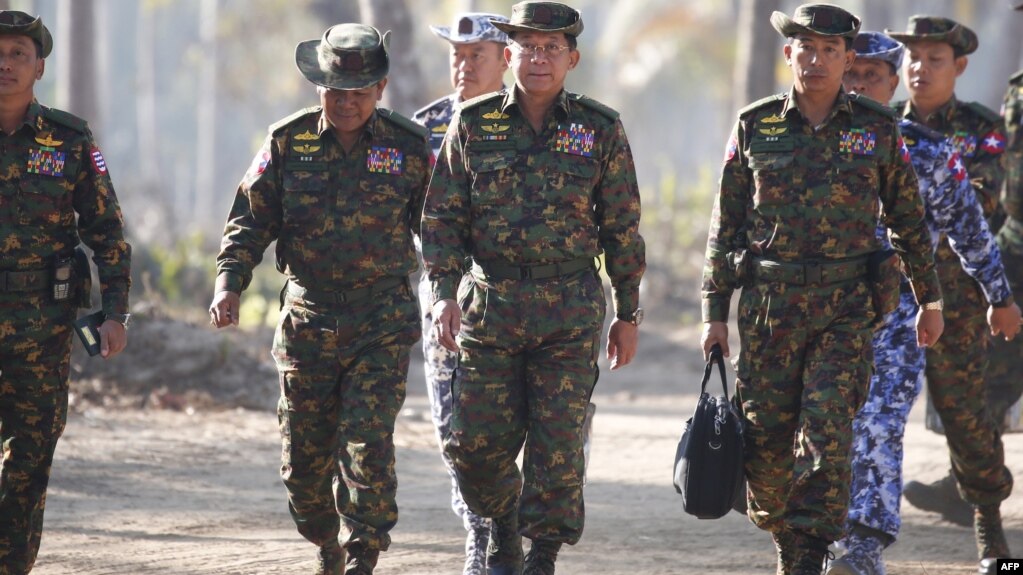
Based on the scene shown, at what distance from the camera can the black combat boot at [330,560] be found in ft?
18.9

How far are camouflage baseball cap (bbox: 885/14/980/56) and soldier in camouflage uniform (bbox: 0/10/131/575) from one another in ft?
12.5

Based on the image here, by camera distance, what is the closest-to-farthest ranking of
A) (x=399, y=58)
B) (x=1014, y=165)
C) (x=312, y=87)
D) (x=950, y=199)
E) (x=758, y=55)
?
1. (x=950, y=199)
2. (x=1014, y=165)
3. (x=399, y=58)
4. (x=758, y=55)
5. (x=312, y=87)

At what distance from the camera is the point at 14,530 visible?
18.0 feet

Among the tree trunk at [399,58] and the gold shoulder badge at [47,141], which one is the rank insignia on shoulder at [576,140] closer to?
the gold shoulder badge at [47,141]

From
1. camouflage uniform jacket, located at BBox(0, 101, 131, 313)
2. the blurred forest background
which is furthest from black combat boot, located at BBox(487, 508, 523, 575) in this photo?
the blurred forest background

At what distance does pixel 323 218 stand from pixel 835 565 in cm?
250

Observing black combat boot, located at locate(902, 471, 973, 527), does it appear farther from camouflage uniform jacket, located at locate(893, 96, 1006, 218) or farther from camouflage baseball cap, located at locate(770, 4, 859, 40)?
camouflage baseball cap, located at locate(770, 4, 859, 40)

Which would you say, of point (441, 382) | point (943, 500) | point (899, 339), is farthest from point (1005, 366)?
point (441, 382)

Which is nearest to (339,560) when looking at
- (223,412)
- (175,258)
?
(223,412)

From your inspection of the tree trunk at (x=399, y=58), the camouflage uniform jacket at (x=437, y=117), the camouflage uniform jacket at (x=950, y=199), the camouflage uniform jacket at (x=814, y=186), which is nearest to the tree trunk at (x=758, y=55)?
the tree trunk at (x=399, y=58)

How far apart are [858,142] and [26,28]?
325cm

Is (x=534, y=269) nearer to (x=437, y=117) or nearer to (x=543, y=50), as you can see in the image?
(x=543, y=50)

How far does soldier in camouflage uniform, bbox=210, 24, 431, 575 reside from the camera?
5578mm

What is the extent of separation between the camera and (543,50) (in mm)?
5555
